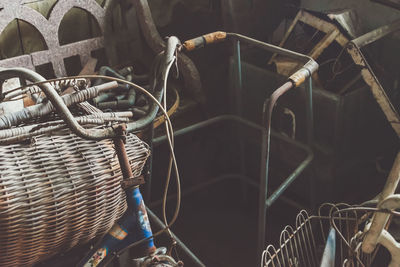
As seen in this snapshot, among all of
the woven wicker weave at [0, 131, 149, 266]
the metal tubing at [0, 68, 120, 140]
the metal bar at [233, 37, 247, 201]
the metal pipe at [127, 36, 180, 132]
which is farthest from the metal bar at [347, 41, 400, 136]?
the metal tubing at [0, 68, 120, 140]

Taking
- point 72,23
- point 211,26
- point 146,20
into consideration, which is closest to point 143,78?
point 146,20

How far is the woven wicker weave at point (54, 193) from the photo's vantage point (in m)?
1.42

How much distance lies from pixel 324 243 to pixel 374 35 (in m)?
0.98

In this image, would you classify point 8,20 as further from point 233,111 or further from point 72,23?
point 233,111

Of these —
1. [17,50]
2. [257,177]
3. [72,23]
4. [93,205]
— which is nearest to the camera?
[93,205]

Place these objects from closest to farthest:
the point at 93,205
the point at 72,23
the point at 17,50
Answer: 1. the point at 93,205
2. the point at 17,50
3. the point at 72,23

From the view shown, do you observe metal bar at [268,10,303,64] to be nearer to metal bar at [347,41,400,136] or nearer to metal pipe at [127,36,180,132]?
metal bar at [347,41,400,136]

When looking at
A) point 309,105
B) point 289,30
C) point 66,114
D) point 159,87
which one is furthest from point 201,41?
point 289,30

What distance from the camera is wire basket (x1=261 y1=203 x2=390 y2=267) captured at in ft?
4.79

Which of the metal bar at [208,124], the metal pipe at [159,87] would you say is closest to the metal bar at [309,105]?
the metal bar at [208,124]

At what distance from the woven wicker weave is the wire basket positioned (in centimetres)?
57

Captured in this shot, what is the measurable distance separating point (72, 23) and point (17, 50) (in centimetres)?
34

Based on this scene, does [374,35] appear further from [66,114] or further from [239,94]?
[66,114]

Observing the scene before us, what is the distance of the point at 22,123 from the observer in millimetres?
1604
